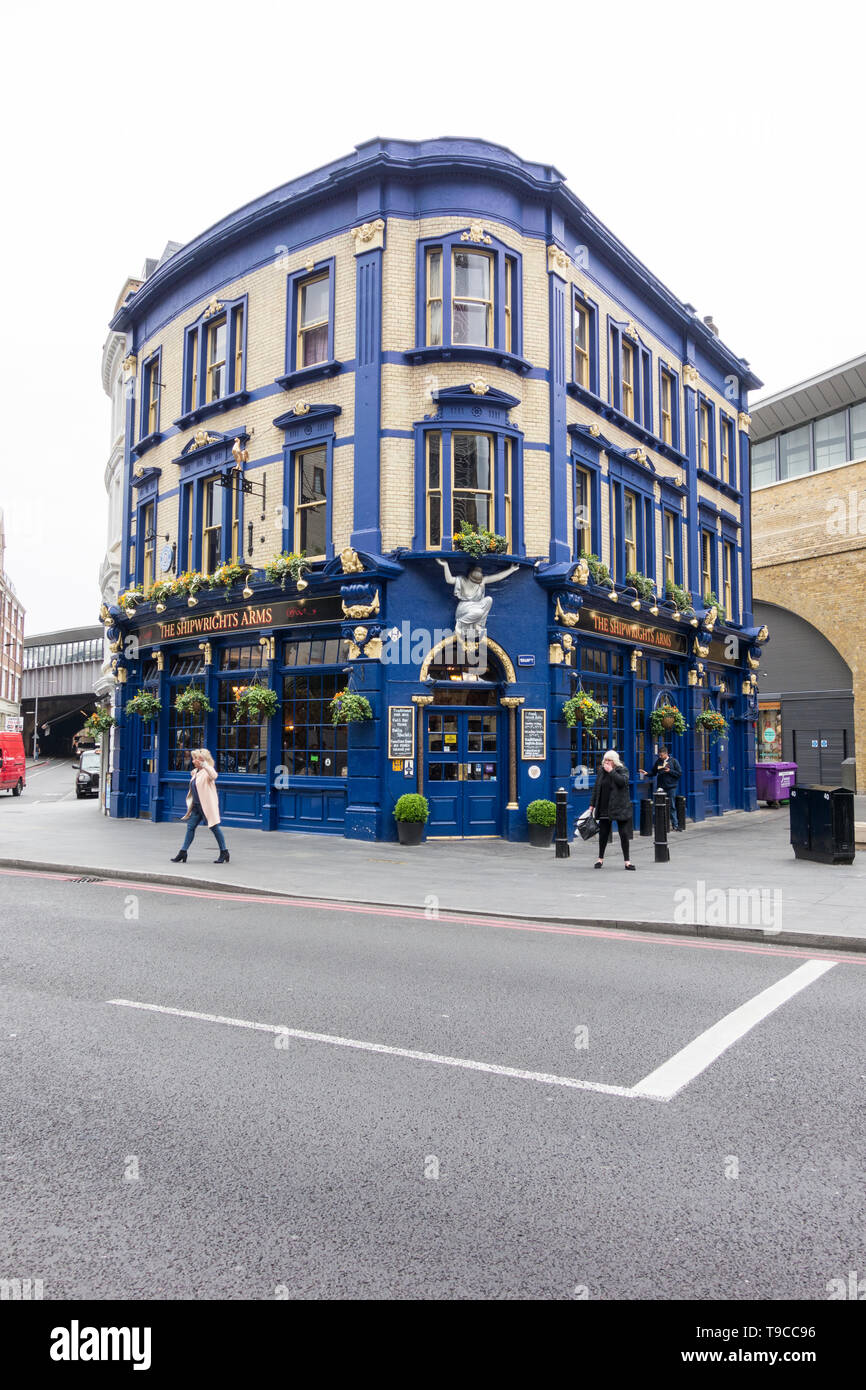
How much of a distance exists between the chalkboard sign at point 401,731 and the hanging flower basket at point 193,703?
515 centimetres

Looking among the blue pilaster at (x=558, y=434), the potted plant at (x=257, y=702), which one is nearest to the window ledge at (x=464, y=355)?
the blue pilaster at (x=558, y=434)

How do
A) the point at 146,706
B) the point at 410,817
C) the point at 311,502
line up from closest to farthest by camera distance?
1. the point at 410,817
2. the point at 311,502
3. the point at 146,706

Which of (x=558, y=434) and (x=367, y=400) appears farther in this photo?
(x=558, y=434)

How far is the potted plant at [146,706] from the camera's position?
20252 millimetres

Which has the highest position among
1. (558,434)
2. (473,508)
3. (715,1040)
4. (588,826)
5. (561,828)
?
(558,434)

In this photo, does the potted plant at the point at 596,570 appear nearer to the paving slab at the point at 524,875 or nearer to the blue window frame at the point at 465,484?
the blue window frame at the point at 465,484

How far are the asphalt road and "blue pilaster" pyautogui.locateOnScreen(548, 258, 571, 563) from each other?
1128cm

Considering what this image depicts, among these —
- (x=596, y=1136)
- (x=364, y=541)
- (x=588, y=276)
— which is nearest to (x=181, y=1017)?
(x=596, y=1136)

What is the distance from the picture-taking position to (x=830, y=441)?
33625 mm

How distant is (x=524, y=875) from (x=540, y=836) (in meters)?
3.65

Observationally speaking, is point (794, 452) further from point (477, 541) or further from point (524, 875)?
point (524, 875)

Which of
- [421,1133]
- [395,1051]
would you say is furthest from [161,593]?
[421,1133]

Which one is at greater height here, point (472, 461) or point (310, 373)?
point (310, 373)

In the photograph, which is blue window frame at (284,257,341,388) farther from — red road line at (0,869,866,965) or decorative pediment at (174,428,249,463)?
red road line at (0,869,866,965)
